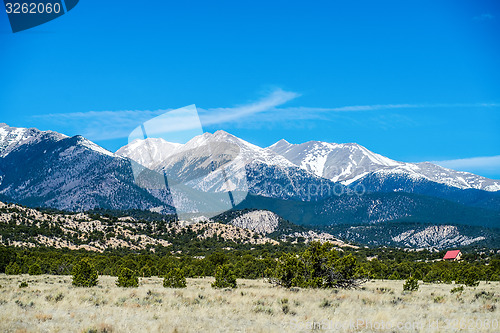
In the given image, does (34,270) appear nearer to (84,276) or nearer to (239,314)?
(84,276)

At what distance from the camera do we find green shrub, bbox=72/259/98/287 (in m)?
32.8

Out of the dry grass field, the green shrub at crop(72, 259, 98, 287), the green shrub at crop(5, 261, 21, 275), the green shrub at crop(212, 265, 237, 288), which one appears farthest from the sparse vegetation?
the green shrub at crop(5, 261, 21, 275)

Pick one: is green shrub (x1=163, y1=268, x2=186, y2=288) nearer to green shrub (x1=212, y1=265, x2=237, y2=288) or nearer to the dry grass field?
green shrub (x1=212, y1=265, x2=237, y2=288)

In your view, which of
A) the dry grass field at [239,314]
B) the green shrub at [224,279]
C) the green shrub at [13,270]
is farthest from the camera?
the green shrub at [13,270]

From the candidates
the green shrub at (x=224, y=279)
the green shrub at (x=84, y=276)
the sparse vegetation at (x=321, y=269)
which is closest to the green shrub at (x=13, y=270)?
the green shrub at (x=84, y=276)

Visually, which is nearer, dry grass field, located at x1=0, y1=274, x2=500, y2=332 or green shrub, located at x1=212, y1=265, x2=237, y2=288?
dry grass field, located at x1=0, y1=274, x2=500, y2=332

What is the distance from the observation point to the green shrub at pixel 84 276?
32781 millimetres

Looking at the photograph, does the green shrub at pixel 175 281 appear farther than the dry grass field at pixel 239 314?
Yes

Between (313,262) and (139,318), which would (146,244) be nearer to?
(313,262)

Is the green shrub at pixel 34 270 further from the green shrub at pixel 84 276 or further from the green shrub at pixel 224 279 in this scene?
the green shrub at pixel 224 279

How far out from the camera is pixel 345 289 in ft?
97.8

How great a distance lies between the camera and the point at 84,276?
3384cm

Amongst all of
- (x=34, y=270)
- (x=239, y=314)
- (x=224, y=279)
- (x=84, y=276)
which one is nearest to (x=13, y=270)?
(x=34, y=270)

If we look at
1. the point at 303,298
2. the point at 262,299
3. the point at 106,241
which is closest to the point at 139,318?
the point at 262,299
